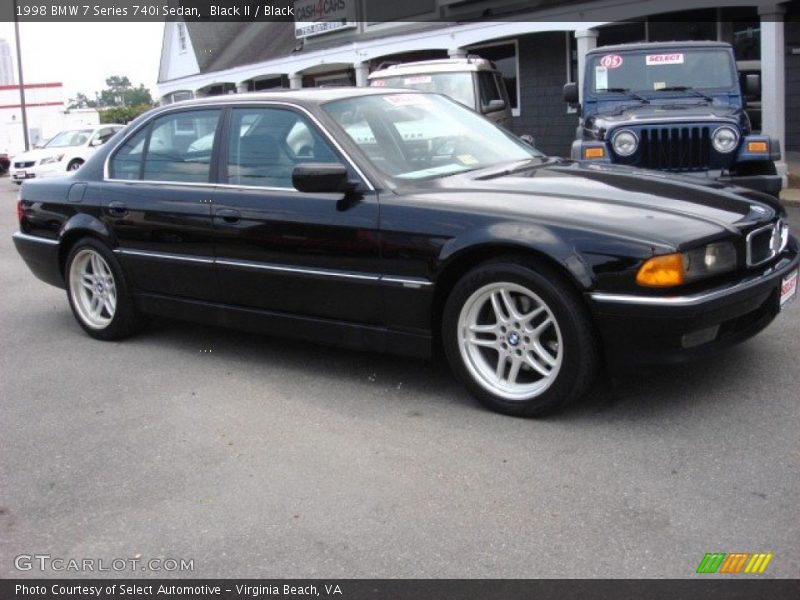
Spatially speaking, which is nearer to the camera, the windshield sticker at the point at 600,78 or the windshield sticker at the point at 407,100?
the windshield sticker at the point at 407,100

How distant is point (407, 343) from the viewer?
462 cm

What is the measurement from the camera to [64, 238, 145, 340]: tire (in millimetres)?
6023

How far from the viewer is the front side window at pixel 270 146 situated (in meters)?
4.98

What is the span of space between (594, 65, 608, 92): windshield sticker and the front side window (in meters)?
5.50

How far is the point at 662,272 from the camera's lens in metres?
3.87

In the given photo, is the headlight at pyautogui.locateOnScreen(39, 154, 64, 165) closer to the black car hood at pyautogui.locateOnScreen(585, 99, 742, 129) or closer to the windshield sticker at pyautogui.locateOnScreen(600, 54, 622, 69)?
the windshield sticker at pyautogui.locateOnScreen(600, 54, 622, 69)

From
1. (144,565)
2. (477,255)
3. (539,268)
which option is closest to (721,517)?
(539,268)

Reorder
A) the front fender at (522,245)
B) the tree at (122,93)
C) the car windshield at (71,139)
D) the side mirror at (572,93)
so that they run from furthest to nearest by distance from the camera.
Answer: the tree at (122,93) < the car windshield at (71,139) < the side mirror at (572,93) < the front fender at (522,245)

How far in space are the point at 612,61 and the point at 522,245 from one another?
630cm

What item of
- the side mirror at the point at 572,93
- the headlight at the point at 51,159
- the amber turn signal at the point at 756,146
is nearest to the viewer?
the amber turn signal at the point at 756,146

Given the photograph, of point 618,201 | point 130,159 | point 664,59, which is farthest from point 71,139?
point 618,201

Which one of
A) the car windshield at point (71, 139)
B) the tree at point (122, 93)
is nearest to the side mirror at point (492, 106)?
the car windshield at point (71, 139)

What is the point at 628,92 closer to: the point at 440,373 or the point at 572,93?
the point at 572,93

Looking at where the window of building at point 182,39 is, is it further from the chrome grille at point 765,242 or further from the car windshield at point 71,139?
the chrome grille at point 765,242
